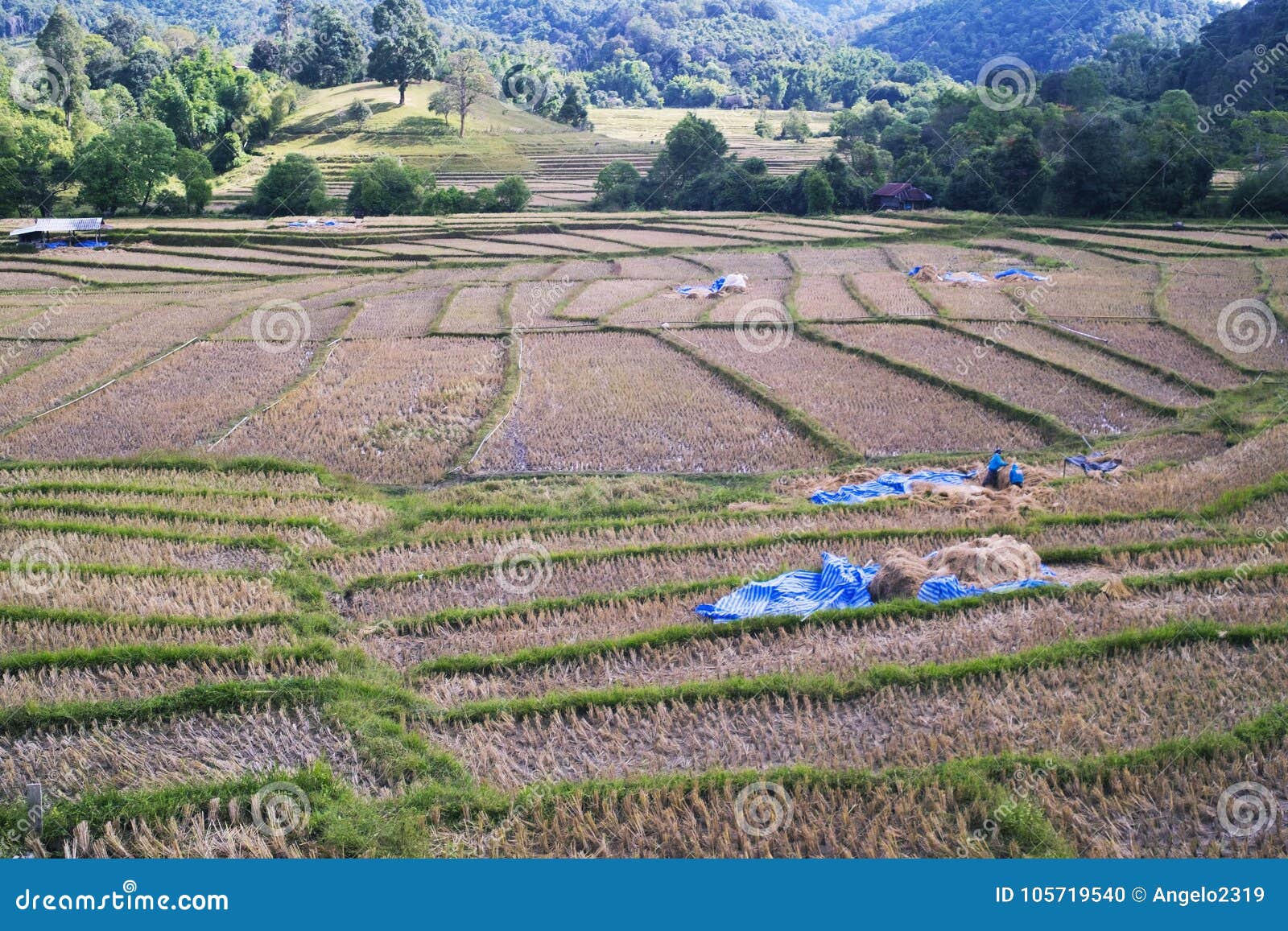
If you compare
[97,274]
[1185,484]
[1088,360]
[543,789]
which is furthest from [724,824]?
[97,274]

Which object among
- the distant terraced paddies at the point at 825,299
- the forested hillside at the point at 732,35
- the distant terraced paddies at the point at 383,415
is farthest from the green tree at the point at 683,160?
the forested hillside at the point at 732,35

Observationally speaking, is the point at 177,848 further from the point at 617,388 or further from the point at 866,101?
the point at 866,101

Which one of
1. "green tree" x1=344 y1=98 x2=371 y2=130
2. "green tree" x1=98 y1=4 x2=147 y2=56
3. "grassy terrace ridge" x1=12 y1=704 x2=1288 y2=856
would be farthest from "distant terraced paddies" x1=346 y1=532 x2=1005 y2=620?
"green tree" x1=98 y1=4 x2=147 y2=56

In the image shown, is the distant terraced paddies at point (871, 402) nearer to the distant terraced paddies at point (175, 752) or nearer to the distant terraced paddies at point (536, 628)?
the distant terraced paddies at point (536, 628)

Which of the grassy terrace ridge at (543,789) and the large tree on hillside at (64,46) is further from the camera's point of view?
the large tree on hillside at (64,46)

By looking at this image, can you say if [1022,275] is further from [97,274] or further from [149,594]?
[97,274]

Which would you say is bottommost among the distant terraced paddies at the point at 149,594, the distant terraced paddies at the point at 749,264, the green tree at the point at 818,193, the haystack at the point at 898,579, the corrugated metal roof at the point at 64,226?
the distant terraced paddies at the point at 149,594
